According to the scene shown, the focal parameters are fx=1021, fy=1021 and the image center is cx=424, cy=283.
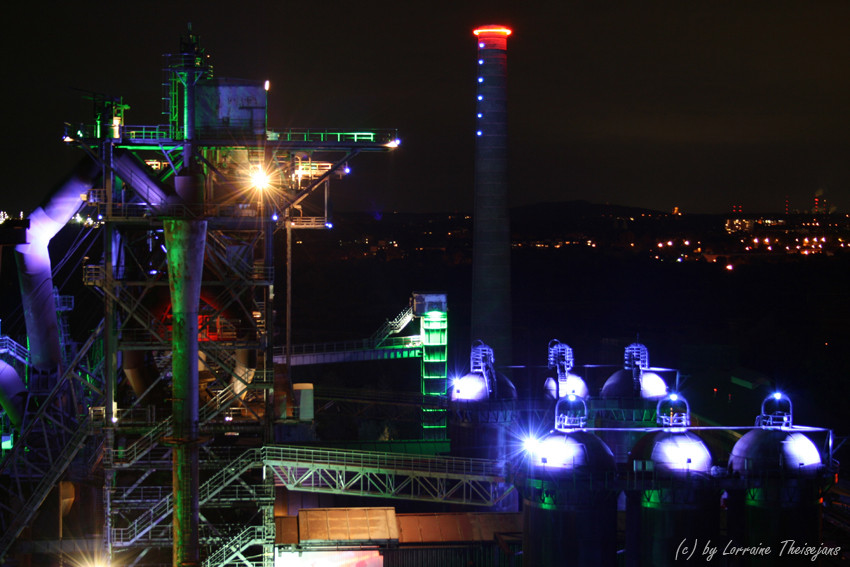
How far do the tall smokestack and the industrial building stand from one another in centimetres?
1822

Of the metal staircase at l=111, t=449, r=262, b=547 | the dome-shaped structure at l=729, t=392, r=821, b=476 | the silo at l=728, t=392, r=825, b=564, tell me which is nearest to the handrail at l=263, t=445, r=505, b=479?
the metal staircase at l=111, t=449, r=262, b=547

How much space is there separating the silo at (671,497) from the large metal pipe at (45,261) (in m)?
19.3

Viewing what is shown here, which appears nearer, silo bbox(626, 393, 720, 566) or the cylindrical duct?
the cylindrical duct

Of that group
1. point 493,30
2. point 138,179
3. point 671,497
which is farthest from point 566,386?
point 493,30

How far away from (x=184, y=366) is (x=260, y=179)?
6934 millimetres

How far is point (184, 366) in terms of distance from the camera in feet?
97.7

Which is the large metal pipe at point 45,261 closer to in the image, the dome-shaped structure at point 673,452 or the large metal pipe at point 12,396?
the large metal pipe at point 12,396

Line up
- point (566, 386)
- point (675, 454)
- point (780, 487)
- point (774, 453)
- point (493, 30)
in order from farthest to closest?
point (493, 30), point (566, 386), point (774, 453), point (780, 487), point (675, 454)

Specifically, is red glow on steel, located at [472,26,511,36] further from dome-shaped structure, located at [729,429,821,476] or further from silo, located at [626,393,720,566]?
dome-shaped structure, located at [729,429,821,476]

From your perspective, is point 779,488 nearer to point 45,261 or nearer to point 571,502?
point 571,502

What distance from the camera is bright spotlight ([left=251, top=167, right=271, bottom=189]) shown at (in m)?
33.1

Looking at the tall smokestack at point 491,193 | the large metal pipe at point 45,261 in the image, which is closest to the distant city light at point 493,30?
the tall smokestack at point 491,193

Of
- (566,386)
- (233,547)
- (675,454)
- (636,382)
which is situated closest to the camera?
(675,454)

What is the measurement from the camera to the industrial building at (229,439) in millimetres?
30109
